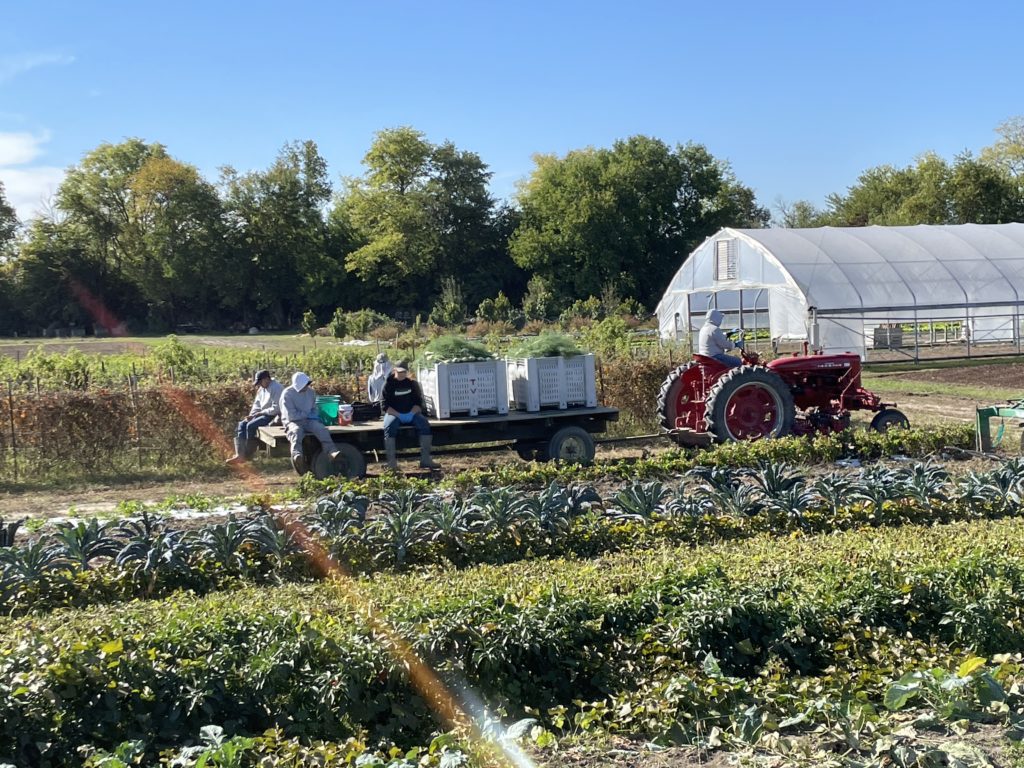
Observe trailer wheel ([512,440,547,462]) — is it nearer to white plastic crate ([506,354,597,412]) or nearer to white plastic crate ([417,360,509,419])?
white plastic crate ([506,354,597,412])

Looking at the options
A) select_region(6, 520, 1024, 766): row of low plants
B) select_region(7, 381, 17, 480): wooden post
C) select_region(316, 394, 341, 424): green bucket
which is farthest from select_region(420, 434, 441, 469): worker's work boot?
select_region(6, 520, 1024, 766): row of low plants

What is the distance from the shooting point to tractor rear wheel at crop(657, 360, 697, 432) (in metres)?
14.2

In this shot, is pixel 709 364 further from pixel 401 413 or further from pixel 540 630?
pixel 540 630

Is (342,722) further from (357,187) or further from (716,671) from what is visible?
(357,187)

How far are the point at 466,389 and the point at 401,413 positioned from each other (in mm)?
865

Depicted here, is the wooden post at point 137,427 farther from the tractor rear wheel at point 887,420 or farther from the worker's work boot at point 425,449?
the tractor rear wheel at point 887,420

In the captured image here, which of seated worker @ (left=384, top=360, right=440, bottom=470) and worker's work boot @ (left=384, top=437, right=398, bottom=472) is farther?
seated worker @ (left=384, top=360, right=440, bottom=470)

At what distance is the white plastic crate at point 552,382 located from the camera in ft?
43.4

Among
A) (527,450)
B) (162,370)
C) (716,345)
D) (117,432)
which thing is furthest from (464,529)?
(162,370)

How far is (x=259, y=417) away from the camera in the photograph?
13.0m

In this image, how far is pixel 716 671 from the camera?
206 inches

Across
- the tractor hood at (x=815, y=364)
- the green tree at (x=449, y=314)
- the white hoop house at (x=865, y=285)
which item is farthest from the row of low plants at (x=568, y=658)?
the green tree at (x=449, y=314)

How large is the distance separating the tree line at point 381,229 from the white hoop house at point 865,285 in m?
19.2

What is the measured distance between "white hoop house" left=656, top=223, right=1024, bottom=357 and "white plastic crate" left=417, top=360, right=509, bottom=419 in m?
17.6
